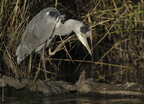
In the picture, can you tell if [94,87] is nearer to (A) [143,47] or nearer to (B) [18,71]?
(B) [18,71]

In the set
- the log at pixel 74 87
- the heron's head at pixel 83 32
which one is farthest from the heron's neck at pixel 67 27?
the log at pixel 74 87

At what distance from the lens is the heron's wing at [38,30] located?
5529 mm

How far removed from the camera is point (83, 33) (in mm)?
5609

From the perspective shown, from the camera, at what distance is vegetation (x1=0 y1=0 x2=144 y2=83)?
545 cm

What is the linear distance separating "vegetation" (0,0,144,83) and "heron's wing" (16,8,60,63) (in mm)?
119

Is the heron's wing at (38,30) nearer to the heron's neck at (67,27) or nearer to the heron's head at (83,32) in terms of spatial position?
the heron's neck at (67,27)

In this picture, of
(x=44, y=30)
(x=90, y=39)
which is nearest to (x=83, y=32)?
(x=44, y=30)

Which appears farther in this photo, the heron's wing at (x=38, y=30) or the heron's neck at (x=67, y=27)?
the heron's neck at (x=67, y=27)

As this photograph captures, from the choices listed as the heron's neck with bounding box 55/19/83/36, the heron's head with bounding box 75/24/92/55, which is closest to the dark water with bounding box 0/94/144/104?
the heron's head with bounding box 75/24/92/55

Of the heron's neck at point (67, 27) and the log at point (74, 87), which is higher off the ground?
the heron's neck at point (67, 27)

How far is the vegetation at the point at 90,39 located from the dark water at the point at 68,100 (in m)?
0.77

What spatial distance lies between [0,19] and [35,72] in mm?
1300

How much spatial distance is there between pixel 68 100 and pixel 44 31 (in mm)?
1467

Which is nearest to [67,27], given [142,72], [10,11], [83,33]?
[83,33]
